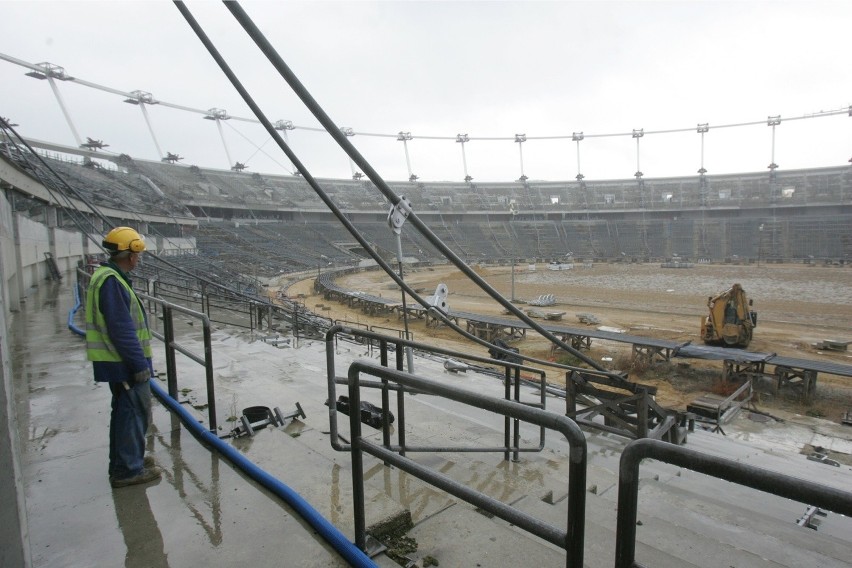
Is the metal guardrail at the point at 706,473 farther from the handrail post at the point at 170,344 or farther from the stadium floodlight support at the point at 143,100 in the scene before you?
the stadium floodlight support at the point at 143,100

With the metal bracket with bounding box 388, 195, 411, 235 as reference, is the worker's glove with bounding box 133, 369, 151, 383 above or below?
below

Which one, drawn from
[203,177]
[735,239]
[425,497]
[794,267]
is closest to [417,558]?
[425,497]

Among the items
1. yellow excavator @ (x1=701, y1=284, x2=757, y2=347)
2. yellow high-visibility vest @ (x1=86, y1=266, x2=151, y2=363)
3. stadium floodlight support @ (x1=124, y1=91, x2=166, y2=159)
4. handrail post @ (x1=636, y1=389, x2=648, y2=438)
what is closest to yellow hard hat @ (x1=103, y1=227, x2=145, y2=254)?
yellow high-visibility vest @ (x1=86, y1=266, x2=151, y2=363)

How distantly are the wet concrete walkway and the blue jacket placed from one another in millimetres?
666

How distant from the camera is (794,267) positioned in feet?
157

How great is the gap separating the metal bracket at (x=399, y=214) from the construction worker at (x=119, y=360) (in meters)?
1.63

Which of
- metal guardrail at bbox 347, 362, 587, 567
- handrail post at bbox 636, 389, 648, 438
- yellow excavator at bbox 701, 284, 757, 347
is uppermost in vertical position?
metal guardrail at bbox 347, 362, 587, 567

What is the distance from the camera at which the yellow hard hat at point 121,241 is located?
9.36 ft

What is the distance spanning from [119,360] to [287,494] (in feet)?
4.18

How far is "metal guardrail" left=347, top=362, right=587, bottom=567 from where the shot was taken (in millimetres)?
1327

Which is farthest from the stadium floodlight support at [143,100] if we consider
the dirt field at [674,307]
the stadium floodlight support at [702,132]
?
the stadium floodlight support at [702,132]

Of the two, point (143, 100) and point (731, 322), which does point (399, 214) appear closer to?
point (731, 322)

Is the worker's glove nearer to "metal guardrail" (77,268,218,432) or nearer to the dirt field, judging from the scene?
"metal guardrail" (77,268,218,432)

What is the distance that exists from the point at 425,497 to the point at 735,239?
231 feet
